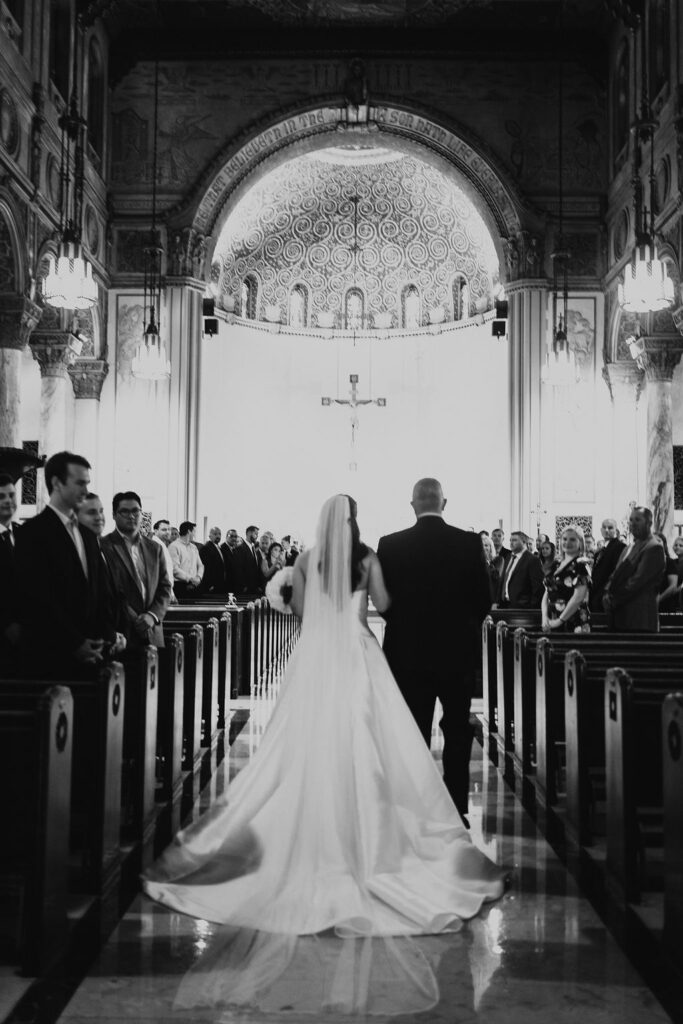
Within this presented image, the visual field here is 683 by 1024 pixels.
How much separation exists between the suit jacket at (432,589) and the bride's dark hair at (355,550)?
0.55 metres

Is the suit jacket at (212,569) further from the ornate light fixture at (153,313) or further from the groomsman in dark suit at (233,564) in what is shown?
the ornate light fixture at (153,313)

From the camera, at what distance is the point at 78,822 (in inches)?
200

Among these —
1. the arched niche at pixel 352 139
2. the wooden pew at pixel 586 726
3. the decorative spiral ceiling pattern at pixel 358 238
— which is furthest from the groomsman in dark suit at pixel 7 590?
the decorative spiral ceiling pattern at pixel 358 238

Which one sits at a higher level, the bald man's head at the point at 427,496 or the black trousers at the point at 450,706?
the bald man's head at the point at 427,496

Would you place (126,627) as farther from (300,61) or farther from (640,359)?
(300,61)

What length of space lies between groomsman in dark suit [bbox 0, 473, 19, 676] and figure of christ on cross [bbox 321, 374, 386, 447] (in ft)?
57.7

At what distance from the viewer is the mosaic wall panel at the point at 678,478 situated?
16.4 metres

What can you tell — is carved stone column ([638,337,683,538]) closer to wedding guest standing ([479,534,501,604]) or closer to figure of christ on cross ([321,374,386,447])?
wedding guest standing ([479,534,501,604])

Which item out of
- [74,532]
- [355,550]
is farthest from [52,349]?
[355,550]

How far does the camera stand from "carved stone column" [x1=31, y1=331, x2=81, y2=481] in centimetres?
1656

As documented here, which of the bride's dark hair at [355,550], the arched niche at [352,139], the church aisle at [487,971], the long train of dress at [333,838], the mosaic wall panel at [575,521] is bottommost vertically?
the church aisle at [487,971]

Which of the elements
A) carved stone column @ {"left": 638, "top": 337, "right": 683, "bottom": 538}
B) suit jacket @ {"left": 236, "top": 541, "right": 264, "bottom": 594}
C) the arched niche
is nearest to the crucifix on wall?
the arched niche

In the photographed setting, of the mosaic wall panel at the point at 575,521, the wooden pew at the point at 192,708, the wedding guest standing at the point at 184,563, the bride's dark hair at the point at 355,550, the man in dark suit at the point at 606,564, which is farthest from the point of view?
the mosaic wall panel at the point at 575,521

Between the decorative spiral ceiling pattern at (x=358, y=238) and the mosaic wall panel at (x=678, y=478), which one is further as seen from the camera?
the decorative spiral ceiling pattern at (x=358, y=238)
